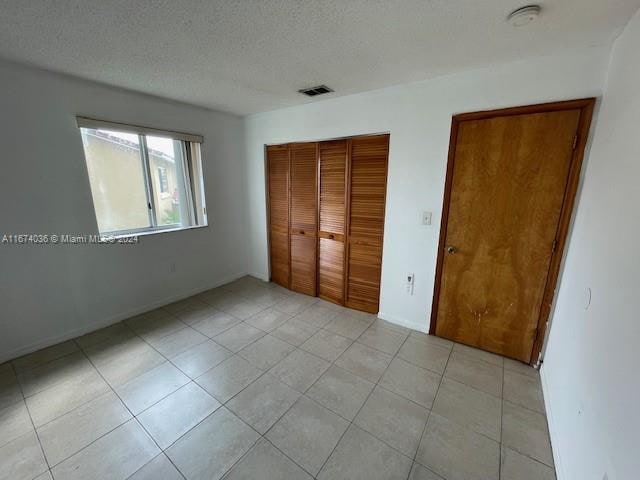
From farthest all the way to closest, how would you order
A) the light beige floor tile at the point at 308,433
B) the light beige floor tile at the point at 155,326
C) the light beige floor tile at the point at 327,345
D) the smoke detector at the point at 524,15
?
the light beige floor tile at the point at 155,326 → the light beige floor tile at the point at 327,345 → the light beige floor tile at the point at 308,433 → the smoke detector at the point at 524,15

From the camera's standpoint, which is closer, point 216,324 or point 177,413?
point 177,413

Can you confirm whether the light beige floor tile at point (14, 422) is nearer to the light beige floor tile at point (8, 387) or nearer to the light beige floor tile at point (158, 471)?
the light beige floor tile at point (8, 387)

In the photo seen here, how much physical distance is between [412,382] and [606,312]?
1.23 meters

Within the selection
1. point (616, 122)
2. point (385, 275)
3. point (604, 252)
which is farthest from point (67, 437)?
point (616, 122)

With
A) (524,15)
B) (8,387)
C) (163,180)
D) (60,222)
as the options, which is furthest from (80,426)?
(524,15)

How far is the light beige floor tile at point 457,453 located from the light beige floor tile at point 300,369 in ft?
2.66

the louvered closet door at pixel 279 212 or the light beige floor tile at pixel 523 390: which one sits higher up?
the louvered closet door at pixel 279 212

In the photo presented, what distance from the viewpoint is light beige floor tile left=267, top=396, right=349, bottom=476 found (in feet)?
4.58

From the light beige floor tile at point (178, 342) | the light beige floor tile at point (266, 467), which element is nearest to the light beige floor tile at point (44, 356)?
the light beige floor tile at point (178, 342)

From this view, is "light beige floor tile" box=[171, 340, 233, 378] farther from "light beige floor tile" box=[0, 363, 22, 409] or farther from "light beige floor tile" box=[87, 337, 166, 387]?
"light beige floor tile" box=[0, 363, 22, 409]

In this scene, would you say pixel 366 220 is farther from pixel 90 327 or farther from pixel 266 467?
pixel 90 327

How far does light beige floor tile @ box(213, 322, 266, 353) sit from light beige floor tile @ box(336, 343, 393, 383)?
→ 86 centimetres

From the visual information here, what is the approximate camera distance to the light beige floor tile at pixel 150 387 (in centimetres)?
173

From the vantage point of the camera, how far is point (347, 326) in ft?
8.77
